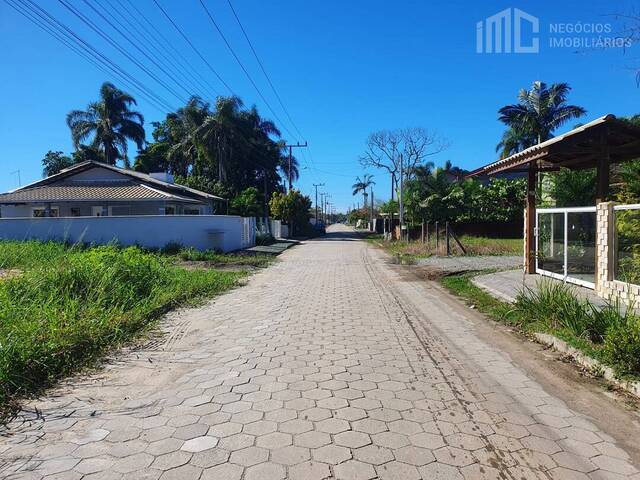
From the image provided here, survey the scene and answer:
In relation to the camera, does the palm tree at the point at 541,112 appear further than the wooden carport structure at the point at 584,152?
Yes

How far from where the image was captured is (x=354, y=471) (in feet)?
10.8

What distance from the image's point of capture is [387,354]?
246 inches

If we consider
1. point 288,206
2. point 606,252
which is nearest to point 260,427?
point 606,252

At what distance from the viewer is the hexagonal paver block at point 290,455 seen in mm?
3441

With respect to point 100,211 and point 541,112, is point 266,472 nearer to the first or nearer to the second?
point 100,211

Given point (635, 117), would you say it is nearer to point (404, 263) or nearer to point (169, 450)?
point (404, 263)

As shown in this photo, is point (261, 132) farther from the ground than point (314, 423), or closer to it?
farther from the ground

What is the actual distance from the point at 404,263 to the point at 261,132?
41.0 m

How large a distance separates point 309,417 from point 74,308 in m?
4.41

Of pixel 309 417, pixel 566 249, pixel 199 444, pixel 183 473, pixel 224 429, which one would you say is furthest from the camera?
pixel 566 249

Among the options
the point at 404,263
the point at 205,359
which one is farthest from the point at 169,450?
the point at 404,263

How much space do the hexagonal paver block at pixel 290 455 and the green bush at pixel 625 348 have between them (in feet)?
11.9

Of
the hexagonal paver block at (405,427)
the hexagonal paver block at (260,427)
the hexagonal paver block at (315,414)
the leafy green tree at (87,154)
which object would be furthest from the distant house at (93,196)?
the hexagonal paver block at (405,427)

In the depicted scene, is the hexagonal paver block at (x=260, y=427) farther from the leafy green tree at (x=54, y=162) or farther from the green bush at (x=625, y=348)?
the leafy green tree at (x=54, y=162)
